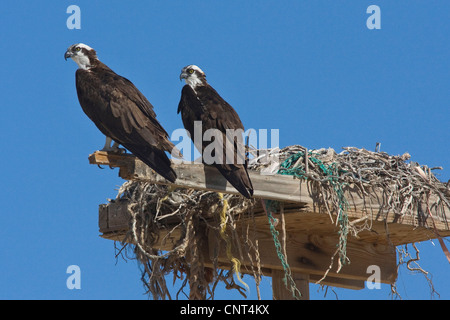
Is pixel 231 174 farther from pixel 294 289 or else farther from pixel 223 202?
pixel 294 289

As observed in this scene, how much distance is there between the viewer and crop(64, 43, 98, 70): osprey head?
8.22 m

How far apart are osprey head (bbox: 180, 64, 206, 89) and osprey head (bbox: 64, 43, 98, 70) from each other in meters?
0.89

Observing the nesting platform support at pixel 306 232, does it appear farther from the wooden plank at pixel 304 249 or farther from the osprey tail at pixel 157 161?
the osprey tail at pixel 157 161

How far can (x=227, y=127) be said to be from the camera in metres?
7.08

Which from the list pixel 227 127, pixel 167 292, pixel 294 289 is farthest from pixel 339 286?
pixel 227 127

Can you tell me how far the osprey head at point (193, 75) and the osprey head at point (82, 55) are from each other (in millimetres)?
895

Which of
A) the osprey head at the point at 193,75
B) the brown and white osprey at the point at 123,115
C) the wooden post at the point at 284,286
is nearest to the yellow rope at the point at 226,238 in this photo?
the wooden post at the point at 284,286

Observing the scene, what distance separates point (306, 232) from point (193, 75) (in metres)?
1.85

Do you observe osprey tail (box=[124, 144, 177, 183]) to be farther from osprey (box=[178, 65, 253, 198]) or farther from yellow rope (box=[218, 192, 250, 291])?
yellow rope (box=[218, 192, 250, 291])

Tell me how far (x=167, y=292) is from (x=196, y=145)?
1.52 metres

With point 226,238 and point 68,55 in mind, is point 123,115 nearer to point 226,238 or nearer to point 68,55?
point 226,238

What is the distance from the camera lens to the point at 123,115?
6859 millimetres

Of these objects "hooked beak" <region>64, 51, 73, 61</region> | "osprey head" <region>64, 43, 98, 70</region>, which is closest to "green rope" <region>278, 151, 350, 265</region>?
"osprey head" <region>64, 43, 98, 70</region>

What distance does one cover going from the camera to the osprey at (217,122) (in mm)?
6352
